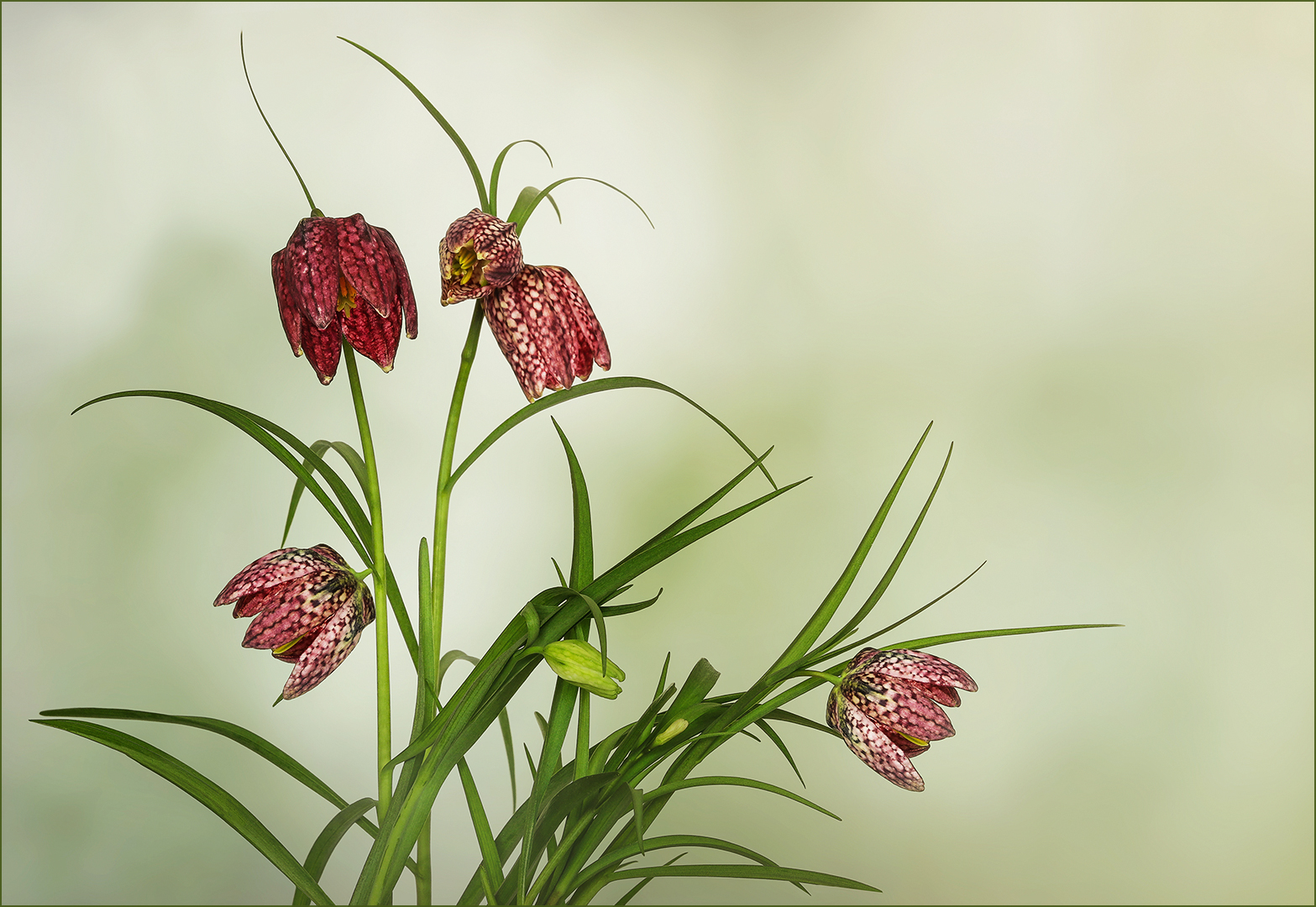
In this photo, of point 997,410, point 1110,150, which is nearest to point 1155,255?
point 1110,150

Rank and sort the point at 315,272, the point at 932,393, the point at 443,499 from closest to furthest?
the point at 315,272 → the point at 443,499 → the point at 932,393

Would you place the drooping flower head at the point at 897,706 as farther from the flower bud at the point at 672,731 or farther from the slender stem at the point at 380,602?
the slender stem at the point at 380,602

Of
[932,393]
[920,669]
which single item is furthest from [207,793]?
[932,393]

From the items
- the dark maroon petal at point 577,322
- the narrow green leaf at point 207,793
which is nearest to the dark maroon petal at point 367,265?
the dark maroon petal at point 577,322

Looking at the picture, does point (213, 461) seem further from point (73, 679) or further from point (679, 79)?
point (679, 79)

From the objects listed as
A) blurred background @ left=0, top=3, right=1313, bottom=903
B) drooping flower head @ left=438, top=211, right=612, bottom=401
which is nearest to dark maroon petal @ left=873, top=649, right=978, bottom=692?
drooping flower head @ left=438, top=211, right=612, bottom=401

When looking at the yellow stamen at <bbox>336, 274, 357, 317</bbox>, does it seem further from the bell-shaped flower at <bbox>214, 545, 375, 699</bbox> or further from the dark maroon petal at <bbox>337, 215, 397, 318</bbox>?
the bell-shaped flower at <bbox>214, 545, 375, 699</bbox>

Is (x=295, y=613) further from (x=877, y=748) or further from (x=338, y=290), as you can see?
(x=877, y=748)
